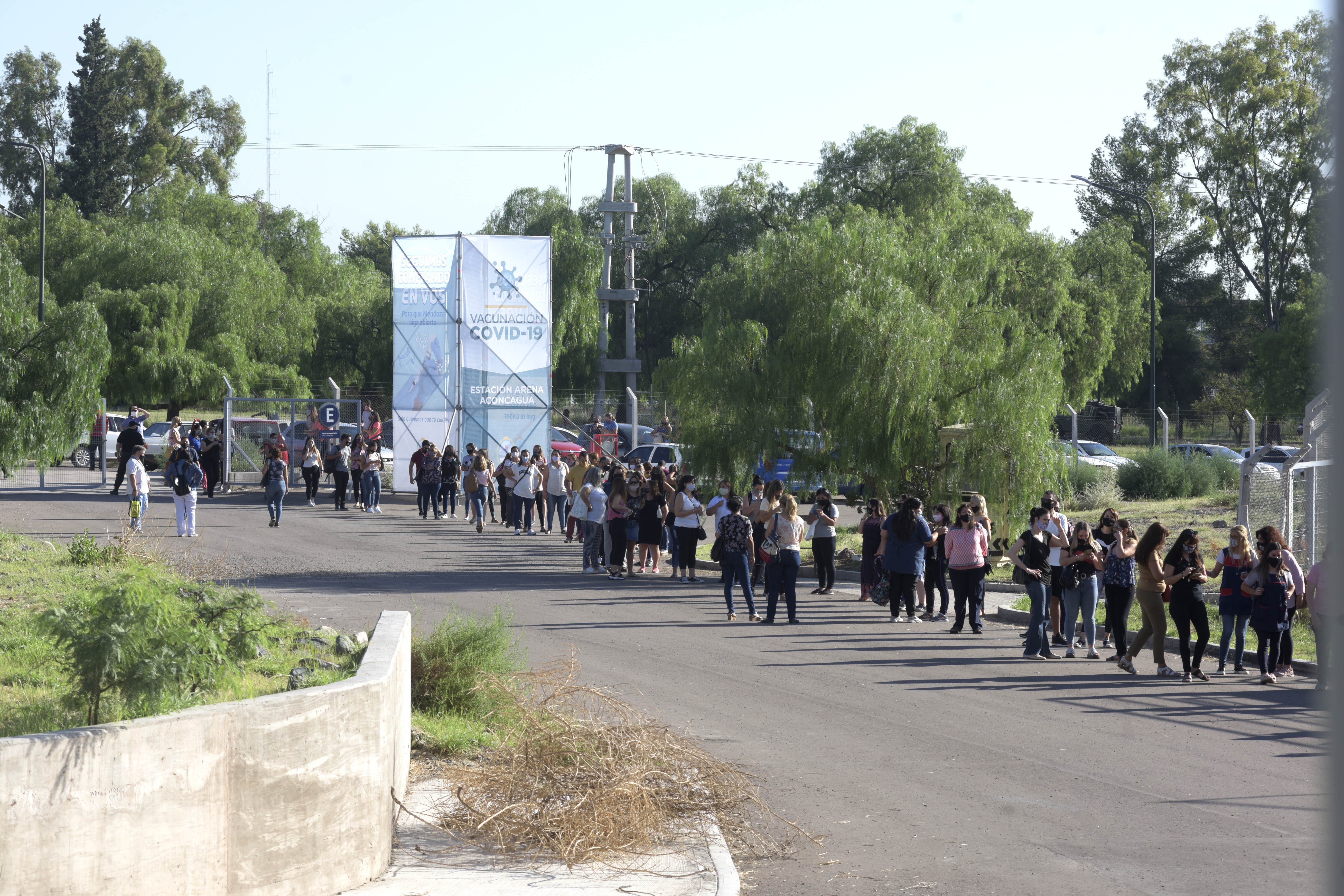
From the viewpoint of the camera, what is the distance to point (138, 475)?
20016mm

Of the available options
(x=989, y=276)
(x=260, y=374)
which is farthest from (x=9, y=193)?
(x=989, y=276)

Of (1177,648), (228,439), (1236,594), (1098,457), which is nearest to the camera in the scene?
(1236,594)

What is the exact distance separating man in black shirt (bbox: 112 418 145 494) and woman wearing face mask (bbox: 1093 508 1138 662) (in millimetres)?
18799

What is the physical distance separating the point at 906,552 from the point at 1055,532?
2193 mm

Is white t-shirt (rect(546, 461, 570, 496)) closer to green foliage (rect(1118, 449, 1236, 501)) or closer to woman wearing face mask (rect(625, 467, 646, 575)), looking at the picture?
woman wearing face mask (rect(625, 467, 646, 575))

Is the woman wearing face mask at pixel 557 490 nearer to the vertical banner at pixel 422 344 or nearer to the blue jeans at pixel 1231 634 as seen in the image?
the vertical banner at pixel 422 344

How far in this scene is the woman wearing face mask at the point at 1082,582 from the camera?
12.7 meters

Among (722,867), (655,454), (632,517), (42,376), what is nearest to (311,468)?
(655,454)

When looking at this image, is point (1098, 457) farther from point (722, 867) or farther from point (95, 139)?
point (95, 139)

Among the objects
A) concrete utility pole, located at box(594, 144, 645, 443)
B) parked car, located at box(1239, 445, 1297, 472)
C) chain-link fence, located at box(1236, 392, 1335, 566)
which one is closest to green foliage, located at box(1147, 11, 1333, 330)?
parked car, located at box(1239, 445, 1297, 472)

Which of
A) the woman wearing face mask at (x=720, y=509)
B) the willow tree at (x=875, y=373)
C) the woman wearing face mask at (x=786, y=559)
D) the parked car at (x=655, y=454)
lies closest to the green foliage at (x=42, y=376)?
the woman wearing face mask at (x=720, y=509)

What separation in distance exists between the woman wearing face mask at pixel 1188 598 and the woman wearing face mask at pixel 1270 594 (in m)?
0.43

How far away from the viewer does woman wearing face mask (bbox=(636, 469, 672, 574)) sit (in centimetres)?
1862

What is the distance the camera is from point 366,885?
18.5 feet
